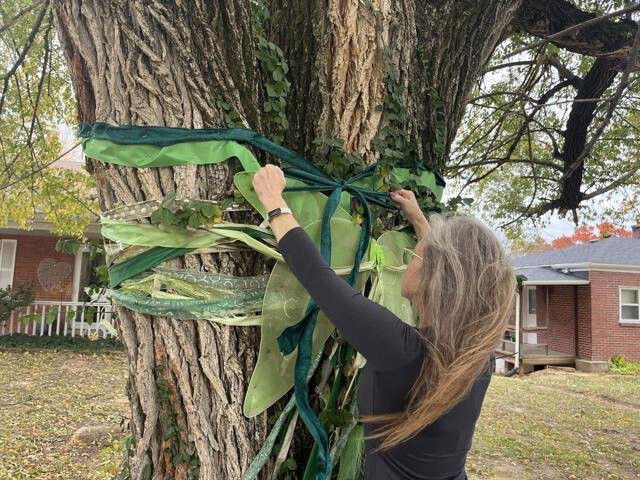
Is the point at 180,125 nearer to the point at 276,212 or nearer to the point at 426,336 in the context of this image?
the point at 276,212

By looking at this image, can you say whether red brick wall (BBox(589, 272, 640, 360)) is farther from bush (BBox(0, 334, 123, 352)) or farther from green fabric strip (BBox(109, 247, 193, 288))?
green fabric strip (BBox(109, 247, 193, 288))

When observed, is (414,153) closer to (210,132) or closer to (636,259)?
(210,132)

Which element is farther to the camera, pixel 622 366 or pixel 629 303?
pixel 629 303

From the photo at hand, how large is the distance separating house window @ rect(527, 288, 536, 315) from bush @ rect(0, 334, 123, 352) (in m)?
15.3

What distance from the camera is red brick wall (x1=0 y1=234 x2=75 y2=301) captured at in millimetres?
15359

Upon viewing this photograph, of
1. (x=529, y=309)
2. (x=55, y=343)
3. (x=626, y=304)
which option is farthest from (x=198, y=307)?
(x=529, y=309)

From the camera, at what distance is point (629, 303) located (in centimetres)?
1825

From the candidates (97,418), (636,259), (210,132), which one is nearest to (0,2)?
(97,418)

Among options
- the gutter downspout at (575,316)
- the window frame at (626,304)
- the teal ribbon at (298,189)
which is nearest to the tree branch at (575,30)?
the teal ribbon at (298,189)

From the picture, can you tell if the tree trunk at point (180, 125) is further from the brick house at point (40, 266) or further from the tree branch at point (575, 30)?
the brick house at point (40, 266)

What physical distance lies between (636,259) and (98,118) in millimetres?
20462

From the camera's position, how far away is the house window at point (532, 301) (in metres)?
21.4

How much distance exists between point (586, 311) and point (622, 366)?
202cm

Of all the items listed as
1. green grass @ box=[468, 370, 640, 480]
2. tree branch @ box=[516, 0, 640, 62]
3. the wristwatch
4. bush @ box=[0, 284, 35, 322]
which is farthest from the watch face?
bush @ box=[0, 284, 35, 322]
